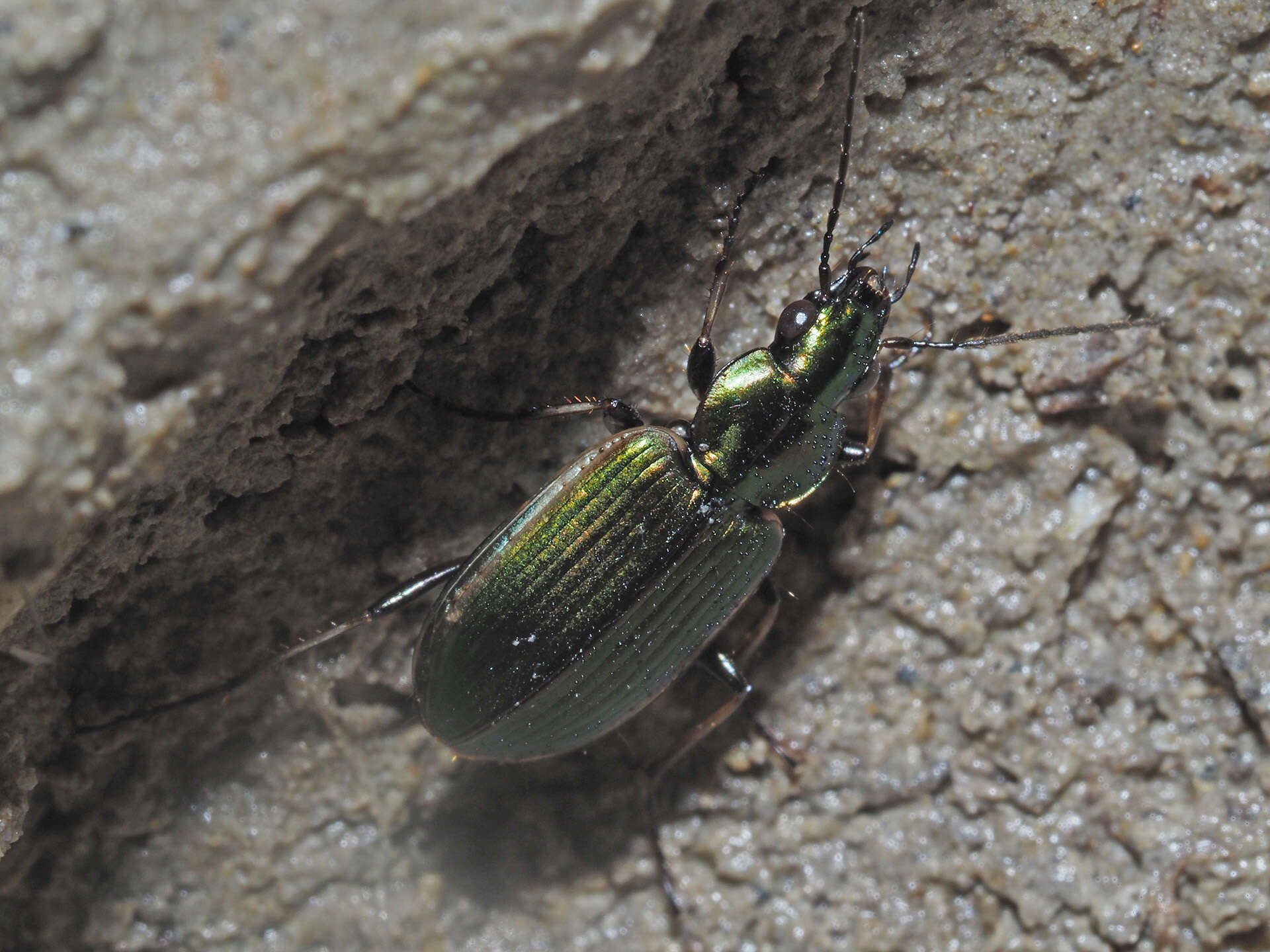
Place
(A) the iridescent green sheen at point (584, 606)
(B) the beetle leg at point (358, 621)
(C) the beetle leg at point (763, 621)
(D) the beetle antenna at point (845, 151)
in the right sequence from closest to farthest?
(D) the beetle antenna at point (845, 151) < (A) the iridescent green sheen at point (584, 606) < (B) the beetle leg at point (358, 621) < (C) the beetle leg at point (763, 621)

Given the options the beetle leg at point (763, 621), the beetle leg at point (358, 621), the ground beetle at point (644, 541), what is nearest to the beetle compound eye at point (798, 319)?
the ground beetle at point (644, 541)

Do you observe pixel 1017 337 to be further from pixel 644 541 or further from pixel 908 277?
pixel 644 541

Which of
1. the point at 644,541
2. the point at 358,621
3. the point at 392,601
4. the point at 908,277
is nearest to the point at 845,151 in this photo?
the point at 908,277

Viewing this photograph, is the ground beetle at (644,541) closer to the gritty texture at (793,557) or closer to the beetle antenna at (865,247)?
the beetle antenna at (865,247)

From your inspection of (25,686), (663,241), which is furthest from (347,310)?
(25,686)

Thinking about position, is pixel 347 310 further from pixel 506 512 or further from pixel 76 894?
pixel 76 894

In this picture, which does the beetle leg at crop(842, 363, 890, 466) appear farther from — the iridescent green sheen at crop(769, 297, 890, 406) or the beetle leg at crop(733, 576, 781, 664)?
the beetle leg at crop(733, 576, 781, 664)
